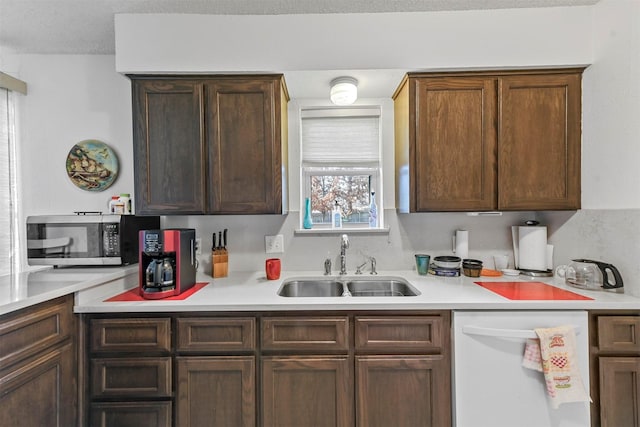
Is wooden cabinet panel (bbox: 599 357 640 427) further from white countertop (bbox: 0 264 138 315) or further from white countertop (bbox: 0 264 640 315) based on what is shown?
white countertop (bbox: 0 264 138 315)

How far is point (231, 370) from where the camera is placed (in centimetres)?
140

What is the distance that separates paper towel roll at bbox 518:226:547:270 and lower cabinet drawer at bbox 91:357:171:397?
226cm

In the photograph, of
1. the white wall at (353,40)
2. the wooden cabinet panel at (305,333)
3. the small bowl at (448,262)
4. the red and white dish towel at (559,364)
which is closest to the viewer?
the red and white dish towel at (559,364)

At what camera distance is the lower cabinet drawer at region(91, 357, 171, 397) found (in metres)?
1.39

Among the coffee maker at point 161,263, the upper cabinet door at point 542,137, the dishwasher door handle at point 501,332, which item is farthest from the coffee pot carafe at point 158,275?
the upper cabinet door at point 542,137

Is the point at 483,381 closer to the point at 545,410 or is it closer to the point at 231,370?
the point at 545,410

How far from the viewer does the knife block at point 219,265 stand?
6.30 feet

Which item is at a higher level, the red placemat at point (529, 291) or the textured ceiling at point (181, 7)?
the textured ceiling at point (181, 7)

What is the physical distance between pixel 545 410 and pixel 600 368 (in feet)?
1.11

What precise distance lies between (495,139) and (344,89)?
3.19ft

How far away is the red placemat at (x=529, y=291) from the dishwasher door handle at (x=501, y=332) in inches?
6.3

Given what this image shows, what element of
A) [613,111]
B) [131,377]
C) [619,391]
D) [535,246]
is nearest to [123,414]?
[131,377]

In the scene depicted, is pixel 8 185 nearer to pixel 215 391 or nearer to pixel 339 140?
pixel 215 391

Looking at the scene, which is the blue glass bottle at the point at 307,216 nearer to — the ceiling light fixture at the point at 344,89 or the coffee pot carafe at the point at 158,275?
the ceiling light fixture at the point at 344,89
